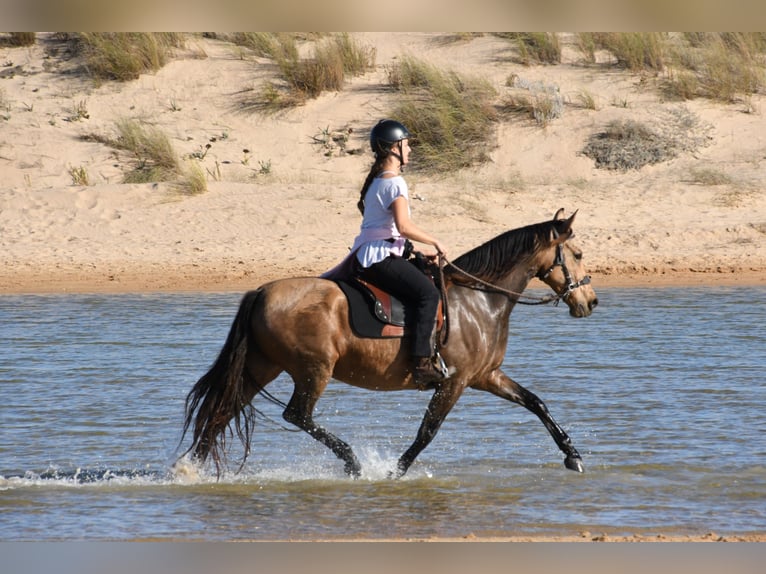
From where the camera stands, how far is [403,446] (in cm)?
781

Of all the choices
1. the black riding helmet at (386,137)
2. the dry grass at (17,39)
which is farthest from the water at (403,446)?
the dry grass at (17,39)

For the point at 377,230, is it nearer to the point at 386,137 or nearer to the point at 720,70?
the point at 386,137

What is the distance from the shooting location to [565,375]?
9.74 metres

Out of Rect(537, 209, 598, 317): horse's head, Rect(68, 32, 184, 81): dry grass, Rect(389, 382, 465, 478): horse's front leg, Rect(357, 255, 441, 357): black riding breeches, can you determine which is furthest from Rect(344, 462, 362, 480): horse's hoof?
Rect(68, 32, 184, 81): dry grass

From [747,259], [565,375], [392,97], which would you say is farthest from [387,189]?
[392,97]

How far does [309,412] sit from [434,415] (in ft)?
2.28

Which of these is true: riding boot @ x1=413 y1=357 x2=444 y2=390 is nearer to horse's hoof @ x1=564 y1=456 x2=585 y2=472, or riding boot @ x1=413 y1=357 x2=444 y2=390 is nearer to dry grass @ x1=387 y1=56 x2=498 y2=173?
horse's hoof @ x1=564 y1=456 x2=585 y2=472

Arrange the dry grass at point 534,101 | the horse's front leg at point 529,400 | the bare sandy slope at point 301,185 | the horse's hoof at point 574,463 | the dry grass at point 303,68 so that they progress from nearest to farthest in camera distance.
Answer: the horse's front leg at point 529,400 → the horse's hoof at point 574,463 → the bare sandy slope at point 301,185 → the dry grass at point 534,101 → the dry grass at point 303,68

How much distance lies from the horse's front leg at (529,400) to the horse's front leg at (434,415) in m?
0.23

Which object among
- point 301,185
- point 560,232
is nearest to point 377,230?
point 560,232

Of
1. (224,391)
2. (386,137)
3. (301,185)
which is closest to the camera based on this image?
Answer: (386,137)

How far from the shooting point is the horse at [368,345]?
21.4 ft

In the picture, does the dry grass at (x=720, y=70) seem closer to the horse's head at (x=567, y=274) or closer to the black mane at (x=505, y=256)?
the horse's head at (x=567, y=274)

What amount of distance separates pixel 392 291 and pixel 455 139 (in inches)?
391
